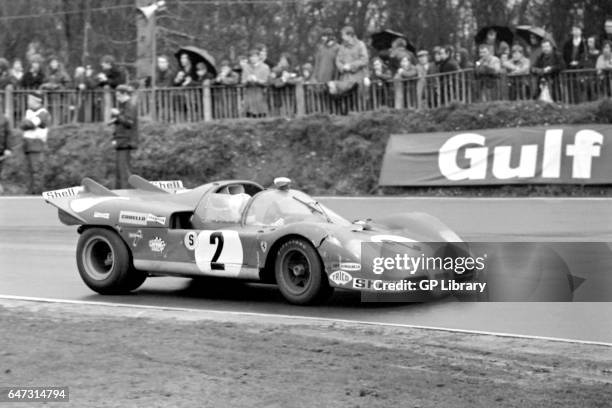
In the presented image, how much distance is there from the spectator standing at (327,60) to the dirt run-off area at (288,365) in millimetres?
12127

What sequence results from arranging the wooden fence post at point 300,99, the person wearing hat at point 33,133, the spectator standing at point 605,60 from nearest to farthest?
the spectator standing at point 605,60 < the person wearing hat at point 33,133 < the wooden fence post at point 300,99

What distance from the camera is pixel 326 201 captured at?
55.8 ft

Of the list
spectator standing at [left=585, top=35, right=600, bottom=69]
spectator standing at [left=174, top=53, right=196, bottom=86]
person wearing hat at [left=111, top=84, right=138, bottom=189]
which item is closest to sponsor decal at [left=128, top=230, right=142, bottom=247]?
person wearing hat at [left=111, top=84, right=138, bottom=189]

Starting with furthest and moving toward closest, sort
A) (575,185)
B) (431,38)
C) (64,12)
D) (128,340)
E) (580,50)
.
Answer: (64,12)
(431,38)
(580,50)
(575,185)
(128,340)

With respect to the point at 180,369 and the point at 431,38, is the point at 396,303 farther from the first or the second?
the point at 431,38

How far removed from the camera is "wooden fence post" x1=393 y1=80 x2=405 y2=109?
20.1 m

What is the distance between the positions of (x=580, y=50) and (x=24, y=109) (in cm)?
1227

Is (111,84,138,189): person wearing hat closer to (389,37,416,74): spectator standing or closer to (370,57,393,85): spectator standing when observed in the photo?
(370,57,393,85): spectator standing

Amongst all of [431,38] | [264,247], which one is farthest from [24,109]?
[264,247]

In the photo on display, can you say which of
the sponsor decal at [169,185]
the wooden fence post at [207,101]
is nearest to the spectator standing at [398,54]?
the wooden fence post at [207,101]

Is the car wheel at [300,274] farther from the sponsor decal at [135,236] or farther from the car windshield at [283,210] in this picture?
the sponsor decal at [135,236]

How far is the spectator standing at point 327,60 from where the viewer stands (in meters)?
20.2

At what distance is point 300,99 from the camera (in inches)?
835

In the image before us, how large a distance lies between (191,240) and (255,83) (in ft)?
38.2
